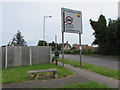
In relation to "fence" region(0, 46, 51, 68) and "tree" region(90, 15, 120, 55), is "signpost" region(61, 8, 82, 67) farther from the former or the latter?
"tree" region(90, 15, 120, 55)

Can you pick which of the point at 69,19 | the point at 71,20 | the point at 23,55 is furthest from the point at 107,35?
the point at 23,55

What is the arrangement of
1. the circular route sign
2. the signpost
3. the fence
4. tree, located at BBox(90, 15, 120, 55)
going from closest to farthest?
the fence, the signpost, the circular route sign, tree, located at BBox(90, 15, 120, 55)

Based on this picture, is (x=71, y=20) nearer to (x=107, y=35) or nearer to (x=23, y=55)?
(x=23, y=55)

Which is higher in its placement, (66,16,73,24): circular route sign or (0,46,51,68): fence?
(66,16,73,24): circular route sign

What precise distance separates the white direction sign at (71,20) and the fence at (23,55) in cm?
349

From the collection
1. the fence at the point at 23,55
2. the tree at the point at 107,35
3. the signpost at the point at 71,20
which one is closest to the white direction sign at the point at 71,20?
the signpost at the point at 71,20

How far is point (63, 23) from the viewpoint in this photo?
545 inches

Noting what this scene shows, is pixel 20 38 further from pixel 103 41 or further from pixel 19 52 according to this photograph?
pixel 19 52

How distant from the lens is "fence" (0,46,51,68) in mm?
13658

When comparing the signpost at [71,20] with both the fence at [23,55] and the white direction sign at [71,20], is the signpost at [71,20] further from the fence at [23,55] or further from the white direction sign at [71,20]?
the fence at [23,55]

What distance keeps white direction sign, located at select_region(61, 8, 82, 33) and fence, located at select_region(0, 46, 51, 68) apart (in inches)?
137

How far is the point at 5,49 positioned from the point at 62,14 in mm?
5802

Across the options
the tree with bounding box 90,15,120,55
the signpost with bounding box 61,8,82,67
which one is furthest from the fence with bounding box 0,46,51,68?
the tree with bounding box 90,15,120,55

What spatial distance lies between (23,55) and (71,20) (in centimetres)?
551
